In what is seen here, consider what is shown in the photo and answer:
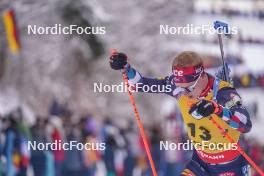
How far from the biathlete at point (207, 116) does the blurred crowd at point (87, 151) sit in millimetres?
1580

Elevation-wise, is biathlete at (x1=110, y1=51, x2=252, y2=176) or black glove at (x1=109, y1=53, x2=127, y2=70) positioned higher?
black glove at (x1=109, y1=53, x2=127, y2=70)

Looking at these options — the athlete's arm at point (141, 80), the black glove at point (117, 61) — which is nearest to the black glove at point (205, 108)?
the athlete's arm at point (141, 80)

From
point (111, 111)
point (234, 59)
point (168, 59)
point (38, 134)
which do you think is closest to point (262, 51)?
point (234, 59)

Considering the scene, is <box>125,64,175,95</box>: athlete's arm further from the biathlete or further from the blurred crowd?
the blurred crowd

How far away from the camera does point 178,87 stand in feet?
11.3

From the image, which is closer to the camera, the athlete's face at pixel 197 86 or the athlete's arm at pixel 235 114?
the athlete's arm at pixel 235 114

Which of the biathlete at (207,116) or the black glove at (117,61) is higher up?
the black glove at (117,61)

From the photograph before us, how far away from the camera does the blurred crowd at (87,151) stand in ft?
17.0

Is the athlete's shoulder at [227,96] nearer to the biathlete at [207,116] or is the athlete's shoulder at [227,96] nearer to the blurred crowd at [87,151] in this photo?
the biathlete at [207,116]

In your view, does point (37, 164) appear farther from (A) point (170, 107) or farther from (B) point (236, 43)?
(B) point (236, 43)

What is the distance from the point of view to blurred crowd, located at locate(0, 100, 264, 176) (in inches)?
204

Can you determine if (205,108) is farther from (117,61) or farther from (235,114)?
(117,61)

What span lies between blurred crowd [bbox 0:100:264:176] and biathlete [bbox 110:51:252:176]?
1.58m

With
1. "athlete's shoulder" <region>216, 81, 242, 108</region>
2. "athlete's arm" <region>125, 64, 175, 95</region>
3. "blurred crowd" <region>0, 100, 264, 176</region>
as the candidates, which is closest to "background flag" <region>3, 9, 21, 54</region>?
"blurred crowd" <region>0, 100, 264, 176</region>
